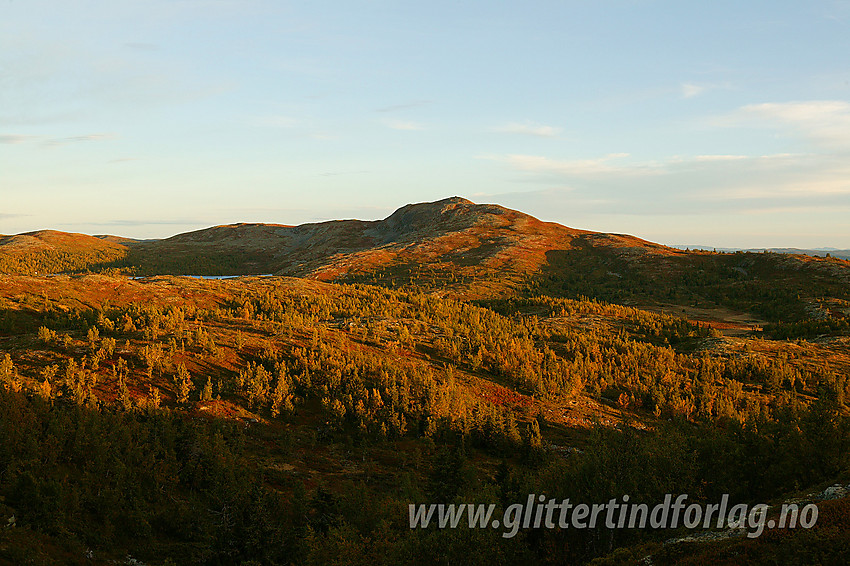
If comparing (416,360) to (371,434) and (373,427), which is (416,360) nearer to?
(373,427)

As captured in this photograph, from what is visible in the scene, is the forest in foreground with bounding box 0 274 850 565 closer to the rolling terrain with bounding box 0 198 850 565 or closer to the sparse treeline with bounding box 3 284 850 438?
the rolling terrain with bounding box 0 198 850 565

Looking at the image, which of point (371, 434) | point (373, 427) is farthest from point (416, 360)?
point (371, 434)

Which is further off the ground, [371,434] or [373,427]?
[373,427]

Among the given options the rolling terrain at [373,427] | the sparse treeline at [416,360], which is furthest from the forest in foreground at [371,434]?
the sparse treeline at [416,360]

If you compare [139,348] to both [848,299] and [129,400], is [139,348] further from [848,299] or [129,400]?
[848,299]

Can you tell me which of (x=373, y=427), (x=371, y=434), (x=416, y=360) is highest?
(x=416, y=360)

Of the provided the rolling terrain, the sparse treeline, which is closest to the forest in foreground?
the rolling terrain

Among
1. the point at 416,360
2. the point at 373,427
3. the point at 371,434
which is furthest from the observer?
the point at 416,360

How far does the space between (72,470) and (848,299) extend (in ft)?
574

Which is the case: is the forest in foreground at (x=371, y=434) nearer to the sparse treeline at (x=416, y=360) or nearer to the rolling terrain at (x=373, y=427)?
the rolling terrain at (x=373, y=427)

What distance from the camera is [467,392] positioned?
6444 centimetres

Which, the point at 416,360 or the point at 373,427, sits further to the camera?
the point at 416,360

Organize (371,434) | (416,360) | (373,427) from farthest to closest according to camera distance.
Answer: (416,360) → (373,427) → (371,434)

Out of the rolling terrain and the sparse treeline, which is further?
the sparse treeline
